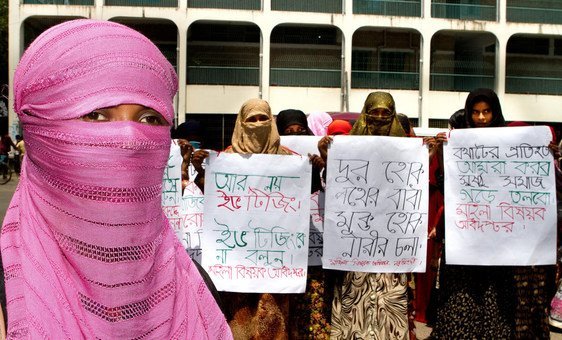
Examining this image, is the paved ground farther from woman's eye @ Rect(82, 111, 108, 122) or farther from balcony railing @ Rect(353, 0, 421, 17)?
balcony railing @ Rect(353, 0, 421, 17)

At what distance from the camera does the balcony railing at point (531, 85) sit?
28344 millimetres

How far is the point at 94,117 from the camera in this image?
143 centimetres

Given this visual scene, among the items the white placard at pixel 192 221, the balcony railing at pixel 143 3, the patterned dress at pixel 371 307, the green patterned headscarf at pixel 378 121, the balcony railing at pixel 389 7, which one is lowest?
the patterned dress at pixel 371 307

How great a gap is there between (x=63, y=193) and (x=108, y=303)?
252 mm

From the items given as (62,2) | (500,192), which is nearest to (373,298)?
(500,192)

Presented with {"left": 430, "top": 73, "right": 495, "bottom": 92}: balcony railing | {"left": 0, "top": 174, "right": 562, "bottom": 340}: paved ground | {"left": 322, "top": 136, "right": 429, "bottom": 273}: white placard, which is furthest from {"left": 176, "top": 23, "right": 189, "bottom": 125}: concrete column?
{"left": 322, "top": 136, "right": 429, "bottom": 273}: white placard

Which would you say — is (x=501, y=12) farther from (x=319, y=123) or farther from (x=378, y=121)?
(x=378, y=121)

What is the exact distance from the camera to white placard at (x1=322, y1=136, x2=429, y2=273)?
4637mm

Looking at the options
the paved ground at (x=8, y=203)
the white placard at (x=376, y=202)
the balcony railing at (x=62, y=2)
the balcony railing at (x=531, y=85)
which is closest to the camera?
the white placard at (x=376, y=202)

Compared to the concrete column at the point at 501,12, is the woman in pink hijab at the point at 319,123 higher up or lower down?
lower down

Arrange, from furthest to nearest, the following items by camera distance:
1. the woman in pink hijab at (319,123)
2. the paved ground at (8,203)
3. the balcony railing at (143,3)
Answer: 1. the balcony railing at (143,3)
2. the woman in pink hijab at (319,123)
3. the paved ground at (8,203)

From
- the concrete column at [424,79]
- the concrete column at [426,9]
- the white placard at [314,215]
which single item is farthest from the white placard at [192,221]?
the concrete column at [426,9]

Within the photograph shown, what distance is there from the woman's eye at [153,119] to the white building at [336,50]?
24.7 meters

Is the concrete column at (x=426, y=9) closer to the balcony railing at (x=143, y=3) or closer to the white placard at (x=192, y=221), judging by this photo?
the balcony railing at (x=143, y=3)
